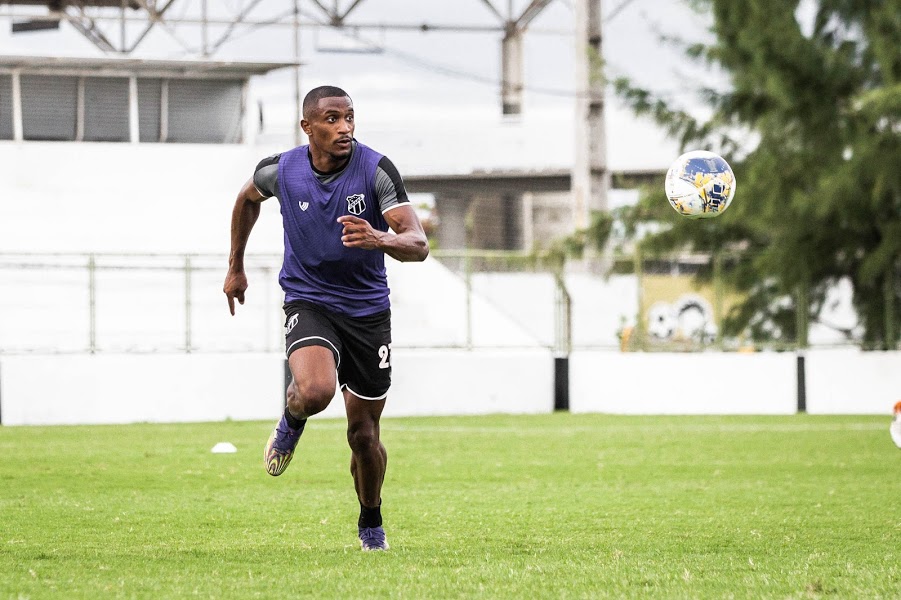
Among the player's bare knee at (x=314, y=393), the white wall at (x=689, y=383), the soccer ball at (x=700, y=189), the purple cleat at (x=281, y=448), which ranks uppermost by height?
the soccer ball at (x=700, y=189)

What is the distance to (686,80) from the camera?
28000 millimetres

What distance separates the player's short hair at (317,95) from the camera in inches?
298

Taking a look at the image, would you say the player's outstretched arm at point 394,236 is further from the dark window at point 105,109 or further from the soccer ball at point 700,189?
the dark window at point 105,109

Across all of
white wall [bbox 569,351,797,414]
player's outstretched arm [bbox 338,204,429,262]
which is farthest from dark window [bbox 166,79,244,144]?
player's outstretched arm [bbox 338,204,429,262]

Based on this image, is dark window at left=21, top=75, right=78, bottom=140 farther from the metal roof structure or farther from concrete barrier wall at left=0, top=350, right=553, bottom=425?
concrete barrier wall at left=0, top=350, right=553, bottom=425

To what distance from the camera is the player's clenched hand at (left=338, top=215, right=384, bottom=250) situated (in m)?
7.02

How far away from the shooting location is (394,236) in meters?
7.18

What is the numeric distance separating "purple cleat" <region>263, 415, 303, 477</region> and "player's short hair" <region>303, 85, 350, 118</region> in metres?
1.69

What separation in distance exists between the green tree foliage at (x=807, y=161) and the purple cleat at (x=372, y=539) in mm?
18599

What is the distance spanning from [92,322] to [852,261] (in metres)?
13.9

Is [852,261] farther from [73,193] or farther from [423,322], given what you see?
[73,193]

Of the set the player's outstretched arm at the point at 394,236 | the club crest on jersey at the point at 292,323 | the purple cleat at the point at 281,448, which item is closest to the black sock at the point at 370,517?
the purple cleat at the point at 281,448

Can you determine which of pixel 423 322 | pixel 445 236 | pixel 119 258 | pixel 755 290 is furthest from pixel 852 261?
pixel 445 236

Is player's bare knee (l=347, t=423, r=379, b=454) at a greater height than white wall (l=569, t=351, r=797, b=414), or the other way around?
player's bare knee (l=347, t=423, r=379, b=454)
